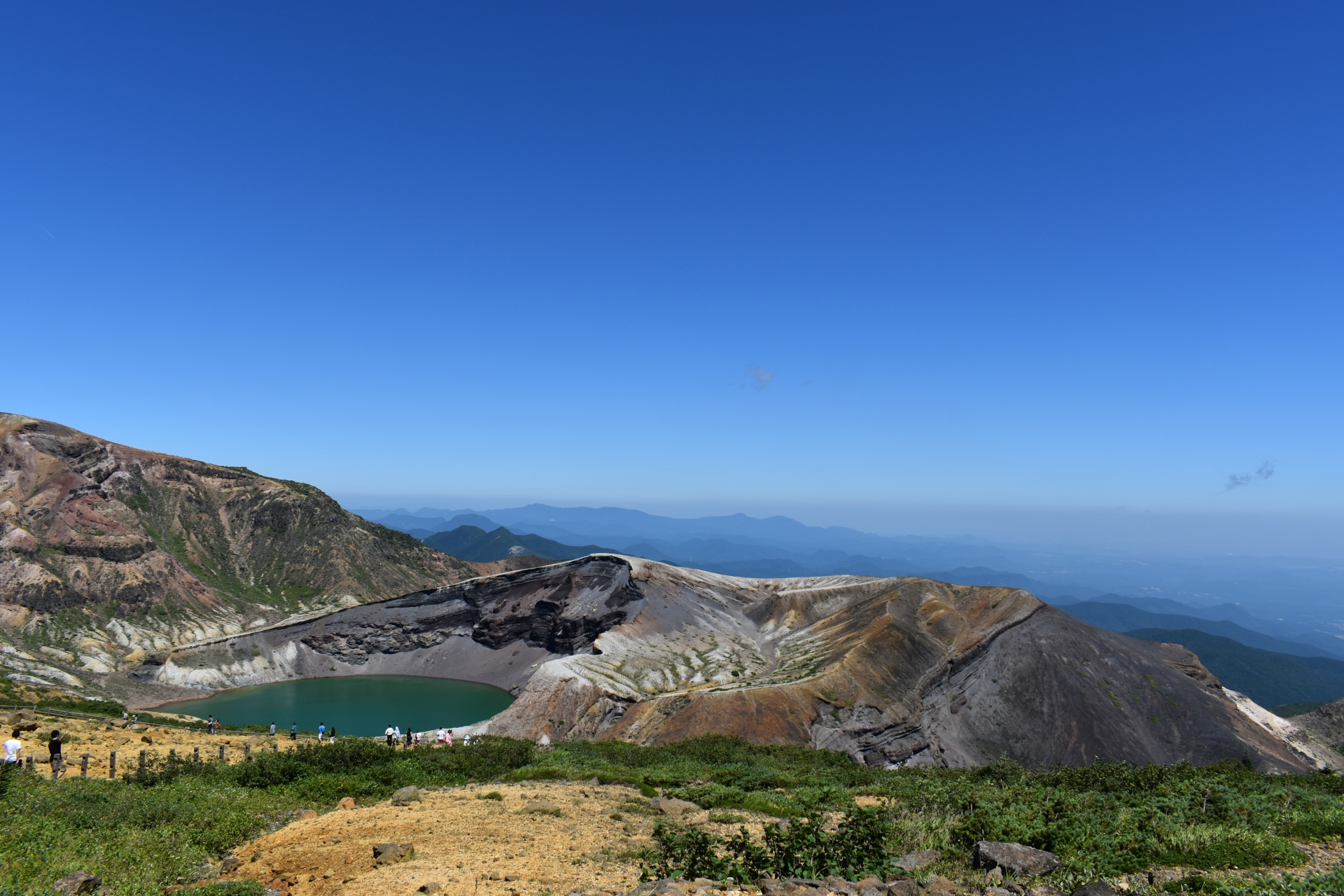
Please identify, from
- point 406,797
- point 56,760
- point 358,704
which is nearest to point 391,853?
point 406,797

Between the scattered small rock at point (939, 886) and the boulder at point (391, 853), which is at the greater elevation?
the scattered small rock at point (939, 886)

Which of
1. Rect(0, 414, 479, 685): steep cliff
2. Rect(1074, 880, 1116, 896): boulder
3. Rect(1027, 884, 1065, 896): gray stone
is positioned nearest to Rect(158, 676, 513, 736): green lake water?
Rect(0, 414, 479, 685): steep cliff

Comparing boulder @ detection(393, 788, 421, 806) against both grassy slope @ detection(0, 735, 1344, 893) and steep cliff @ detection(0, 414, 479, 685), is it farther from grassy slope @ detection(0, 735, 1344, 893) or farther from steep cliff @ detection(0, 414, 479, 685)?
steep cliff @ detection(0, 414, 479, 685)

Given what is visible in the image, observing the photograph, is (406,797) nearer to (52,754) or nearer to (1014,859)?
(52,754)

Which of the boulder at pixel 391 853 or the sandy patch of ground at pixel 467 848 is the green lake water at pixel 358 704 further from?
the boulder at pixel 391 853

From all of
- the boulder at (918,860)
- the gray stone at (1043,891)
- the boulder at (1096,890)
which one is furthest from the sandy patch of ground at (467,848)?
the boulder at (1096,890)

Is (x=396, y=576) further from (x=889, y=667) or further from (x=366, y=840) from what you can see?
(x=366, y=840)
